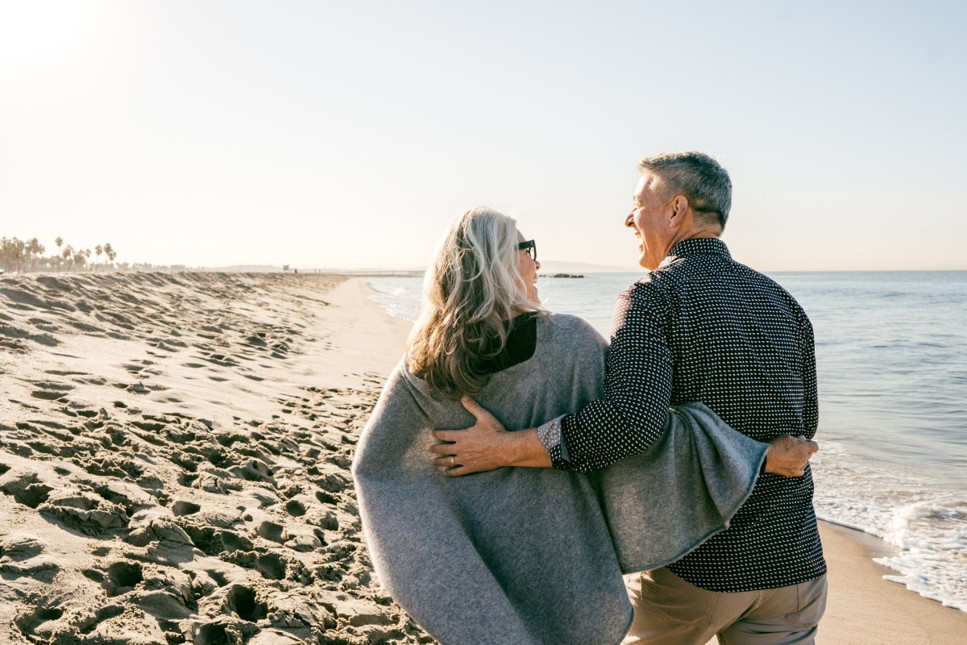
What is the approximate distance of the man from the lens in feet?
6.16

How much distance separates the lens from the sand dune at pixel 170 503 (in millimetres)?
2604

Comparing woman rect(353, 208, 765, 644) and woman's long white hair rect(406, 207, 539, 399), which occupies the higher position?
woman's long white hair rect(406, 207, 539, 399)

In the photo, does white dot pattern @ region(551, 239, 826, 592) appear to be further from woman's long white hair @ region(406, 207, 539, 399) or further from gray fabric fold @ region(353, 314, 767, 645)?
woman's long white hair @ region(406, 207, 539, 399)

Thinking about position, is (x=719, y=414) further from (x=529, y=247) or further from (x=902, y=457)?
(x=902, y=457)

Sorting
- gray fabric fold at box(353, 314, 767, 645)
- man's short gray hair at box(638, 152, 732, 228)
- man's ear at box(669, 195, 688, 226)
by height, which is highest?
man's short gray hair at box(638, 152, 732, 228)

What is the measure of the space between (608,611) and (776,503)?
0.57m

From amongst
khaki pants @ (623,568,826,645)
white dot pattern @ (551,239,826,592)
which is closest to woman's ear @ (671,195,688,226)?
white dot pattern @ (551,239,826,592)

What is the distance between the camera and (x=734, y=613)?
2.04 m

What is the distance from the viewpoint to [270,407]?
6.45 metres

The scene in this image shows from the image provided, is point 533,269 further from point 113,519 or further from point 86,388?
point 86,388

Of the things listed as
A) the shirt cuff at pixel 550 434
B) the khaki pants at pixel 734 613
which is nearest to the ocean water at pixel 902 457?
the shirt cuff at pixel 550 434

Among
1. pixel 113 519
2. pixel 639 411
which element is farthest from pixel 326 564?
pixel 639 411

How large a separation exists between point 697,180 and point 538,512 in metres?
1.11

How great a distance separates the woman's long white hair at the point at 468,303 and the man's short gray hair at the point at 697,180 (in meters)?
0.53
